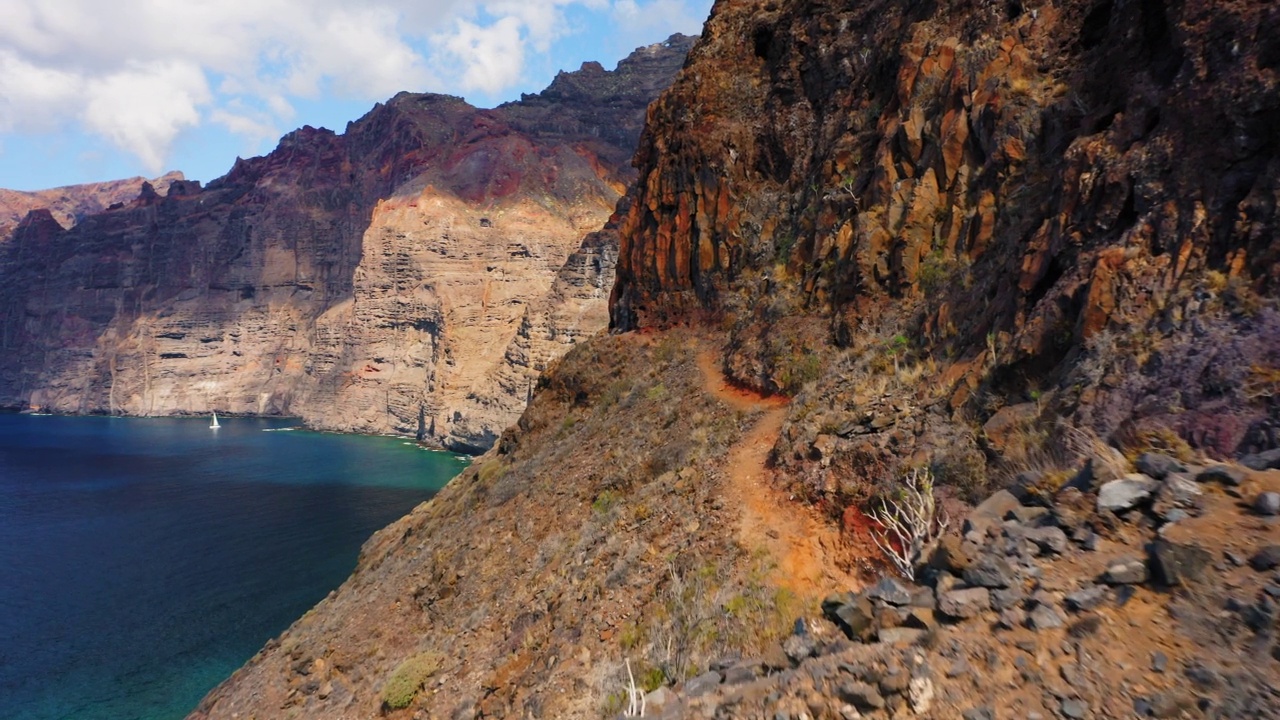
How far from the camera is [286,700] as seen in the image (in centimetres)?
1354

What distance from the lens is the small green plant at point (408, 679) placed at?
35.7ft

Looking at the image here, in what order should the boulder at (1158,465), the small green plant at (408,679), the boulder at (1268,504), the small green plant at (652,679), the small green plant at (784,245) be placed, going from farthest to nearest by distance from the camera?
the small green plant at (784,245), the small green plant at (408,679), the small green plant at (652,679), the boulder at (1158,465), the boulder at (1268,504)

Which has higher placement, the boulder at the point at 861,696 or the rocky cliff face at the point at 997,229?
the rocky cliff face at the point at 997,229

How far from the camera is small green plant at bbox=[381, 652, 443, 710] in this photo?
10875 mm

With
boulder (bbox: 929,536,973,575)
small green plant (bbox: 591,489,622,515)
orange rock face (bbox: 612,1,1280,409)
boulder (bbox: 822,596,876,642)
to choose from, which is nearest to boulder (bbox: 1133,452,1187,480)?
boulder (bbox: 929,536,973,575)

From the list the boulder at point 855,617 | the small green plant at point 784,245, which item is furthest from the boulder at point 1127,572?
the small green plant at point 784,245

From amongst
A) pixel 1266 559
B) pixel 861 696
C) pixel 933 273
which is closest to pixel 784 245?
pixel 933 273

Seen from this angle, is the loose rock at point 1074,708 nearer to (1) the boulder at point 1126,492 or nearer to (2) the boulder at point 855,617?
(2) the boulder at point 855,617

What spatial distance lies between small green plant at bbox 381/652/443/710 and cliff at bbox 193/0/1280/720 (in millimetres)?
63

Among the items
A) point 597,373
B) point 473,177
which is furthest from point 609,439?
point 473,177

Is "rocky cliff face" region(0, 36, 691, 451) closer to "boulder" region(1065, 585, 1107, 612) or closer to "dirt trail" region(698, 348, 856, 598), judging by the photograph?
"dirt trail" region(698, 348, 856, 598)

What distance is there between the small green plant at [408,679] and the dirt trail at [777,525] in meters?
6.28

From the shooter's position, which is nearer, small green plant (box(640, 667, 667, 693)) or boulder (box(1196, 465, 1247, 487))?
boulder (box(1196, 465, 1247, 487))

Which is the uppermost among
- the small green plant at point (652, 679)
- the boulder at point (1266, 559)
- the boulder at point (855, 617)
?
the boulder at point (1266, 559)
